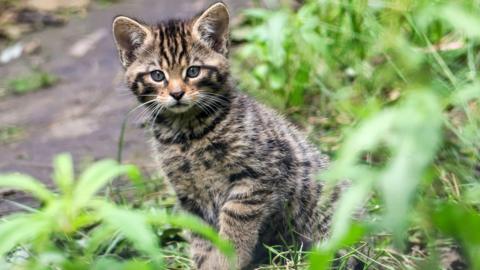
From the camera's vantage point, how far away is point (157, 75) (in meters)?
5.02

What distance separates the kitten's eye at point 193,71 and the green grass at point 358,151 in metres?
0.70

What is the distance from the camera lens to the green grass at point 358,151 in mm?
2369

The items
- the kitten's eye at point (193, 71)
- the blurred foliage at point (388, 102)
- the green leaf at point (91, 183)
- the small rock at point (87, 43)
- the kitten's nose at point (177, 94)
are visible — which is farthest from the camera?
the small rock at point (87, 43)

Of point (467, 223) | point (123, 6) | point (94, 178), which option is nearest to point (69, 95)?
point (123, 6)

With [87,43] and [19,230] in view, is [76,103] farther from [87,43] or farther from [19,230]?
[19,230]

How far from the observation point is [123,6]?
416 inches

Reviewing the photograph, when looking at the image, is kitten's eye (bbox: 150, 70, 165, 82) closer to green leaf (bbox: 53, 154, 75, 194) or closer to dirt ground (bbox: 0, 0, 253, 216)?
dirt ground (bbox: 0, 0, 253, 216)

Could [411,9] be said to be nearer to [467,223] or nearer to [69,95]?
[467,223]

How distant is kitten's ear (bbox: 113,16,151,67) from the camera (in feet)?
17.0

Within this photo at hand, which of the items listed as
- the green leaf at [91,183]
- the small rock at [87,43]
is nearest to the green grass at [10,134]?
the small rock at [87,43]

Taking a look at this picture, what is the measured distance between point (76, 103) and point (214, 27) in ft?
11.4

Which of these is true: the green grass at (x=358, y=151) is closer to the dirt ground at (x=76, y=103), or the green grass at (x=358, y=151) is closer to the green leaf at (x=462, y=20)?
the green leaf at (x=462, y=20)

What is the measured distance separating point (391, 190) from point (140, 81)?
3090 millimetres

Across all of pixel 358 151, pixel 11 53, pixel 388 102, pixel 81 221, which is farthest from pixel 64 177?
pixel 11 53
